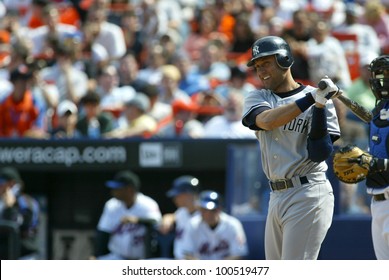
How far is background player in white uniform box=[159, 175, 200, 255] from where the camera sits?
1031 cm

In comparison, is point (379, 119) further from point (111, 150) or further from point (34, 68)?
point (34, 68)

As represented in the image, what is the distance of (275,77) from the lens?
6.02 meters

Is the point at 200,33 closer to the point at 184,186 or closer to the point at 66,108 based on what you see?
the point at 66,108

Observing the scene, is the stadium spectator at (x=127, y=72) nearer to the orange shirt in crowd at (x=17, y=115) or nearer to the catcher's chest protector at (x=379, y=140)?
the orange shirt in crowd at (x=17, y=115)

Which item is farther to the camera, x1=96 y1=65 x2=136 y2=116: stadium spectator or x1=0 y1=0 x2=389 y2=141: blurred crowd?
x1=96 y1=65 x2=136 y2=116: stadium spectator

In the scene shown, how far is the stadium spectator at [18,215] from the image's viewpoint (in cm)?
1061

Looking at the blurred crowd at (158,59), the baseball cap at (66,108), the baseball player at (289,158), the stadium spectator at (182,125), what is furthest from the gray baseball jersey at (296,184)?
the baseball cap at (66,108)

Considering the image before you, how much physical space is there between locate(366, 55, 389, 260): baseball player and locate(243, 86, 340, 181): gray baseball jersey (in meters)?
0.31

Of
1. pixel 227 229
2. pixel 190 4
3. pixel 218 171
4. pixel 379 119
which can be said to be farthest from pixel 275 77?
pixel 190 4

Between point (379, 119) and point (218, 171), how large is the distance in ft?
16.3

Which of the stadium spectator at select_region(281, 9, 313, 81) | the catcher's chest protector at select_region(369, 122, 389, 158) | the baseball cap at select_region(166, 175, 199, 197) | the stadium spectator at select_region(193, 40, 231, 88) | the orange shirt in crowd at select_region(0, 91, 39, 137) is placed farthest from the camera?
the stadium spectator at select_region(193, 40, 231, 88)

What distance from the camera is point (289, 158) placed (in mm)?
5996

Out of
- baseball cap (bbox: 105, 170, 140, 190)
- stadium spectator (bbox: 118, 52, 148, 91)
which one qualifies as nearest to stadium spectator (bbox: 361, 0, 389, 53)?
stadium spectator (bbox: 118, 52, 148, 91)

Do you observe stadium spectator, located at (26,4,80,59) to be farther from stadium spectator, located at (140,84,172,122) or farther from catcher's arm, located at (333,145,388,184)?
catcher's arm, located at (333,145,388,184)
